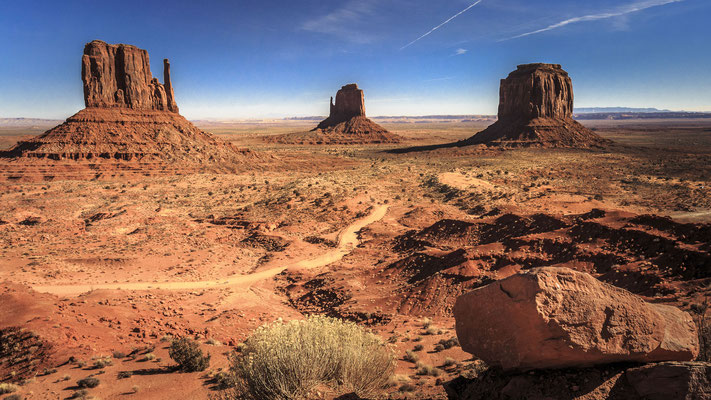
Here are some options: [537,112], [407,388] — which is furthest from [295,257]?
[537,112]

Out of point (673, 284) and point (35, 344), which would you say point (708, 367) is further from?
point (35, 344)

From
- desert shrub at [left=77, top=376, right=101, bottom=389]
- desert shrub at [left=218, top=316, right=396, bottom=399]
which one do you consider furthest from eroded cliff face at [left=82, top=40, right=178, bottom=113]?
desert shrub at [left=218, top=316, right=396, bottom=399]

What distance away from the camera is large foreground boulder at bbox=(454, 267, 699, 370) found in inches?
184

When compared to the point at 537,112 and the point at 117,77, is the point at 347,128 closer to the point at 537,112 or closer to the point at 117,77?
the point at 537,112

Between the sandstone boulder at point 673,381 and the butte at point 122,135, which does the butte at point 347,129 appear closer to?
the butte at point 122,135

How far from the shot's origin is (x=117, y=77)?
5484 centimetres

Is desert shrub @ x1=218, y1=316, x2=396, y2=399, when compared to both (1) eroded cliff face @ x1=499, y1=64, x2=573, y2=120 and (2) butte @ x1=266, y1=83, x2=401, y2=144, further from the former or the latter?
(2) butte @ x1=266, y1=83, x2=401, y2=144

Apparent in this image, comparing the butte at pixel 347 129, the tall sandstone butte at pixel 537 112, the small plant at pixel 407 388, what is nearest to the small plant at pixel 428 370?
the small plant at pixel 407 388

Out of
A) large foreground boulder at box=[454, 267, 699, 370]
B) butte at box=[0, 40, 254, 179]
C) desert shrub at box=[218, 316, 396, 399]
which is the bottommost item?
desert shrub at box=[218, 316, 396, 399]

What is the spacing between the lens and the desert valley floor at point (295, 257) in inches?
362

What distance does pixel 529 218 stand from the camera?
18703 mm

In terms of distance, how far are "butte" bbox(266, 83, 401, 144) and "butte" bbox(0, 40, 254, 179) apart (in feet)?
162

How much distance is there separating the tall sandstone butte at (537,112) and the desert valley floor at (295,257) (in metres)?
35.3

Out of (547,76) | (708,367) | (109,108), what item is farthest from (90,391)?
(547,76)
